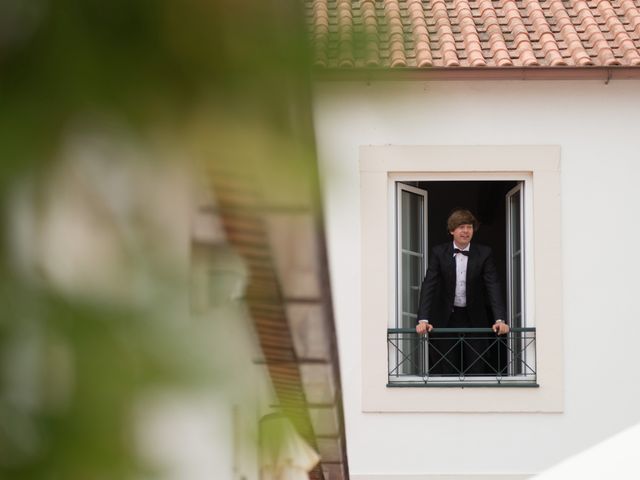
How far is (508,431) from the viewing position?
11664 mm

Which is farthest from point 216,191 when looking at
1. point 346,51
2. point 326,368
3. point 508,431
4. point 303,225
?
point 508,431

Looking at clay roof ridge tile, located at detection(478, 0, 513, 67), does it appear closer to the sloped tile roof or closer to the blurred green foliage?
the sloped tile roof

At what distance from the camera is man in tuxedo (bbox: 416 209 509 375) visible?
38.1ft

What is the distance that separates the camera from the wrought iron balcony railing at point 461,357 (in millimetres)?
11664

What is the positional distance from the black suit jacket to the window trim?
35 centimetres

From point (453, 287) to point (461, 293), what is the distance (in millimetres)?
90

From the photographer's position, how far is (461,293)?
1187 centimetres

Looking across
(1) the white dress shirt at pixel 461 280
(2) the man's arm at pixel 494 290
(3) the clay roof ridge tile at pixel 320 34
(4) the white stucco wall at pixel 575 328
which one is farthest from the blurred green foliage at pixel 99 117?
(1) the white dress shirt at pixel 461 280

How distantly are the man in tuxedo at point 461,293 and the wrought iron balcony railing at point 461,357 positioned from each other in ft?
0.06

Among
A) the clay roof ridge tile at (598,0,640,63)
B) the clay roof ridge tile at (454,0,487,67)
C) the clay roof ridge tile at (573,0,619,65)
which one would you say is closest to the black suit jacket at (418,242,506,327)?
the clay roof ridge tile at (454,0,487,67)

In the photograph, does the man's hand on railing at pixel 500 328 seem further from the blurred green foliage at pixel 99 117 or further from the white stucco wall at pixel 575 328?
the blurred green foliage at pixel 99 117

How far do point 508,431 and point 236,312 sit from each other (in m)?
11.2

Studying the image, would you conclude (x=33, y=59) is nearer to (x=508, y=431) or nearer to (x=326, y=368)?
(x=326, y=368)

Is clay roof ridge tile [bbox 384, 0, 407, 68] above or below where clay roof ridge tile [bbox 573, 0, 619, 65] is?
below
